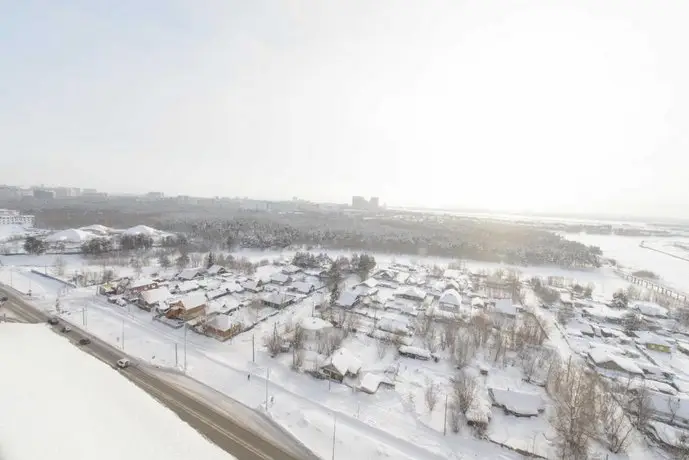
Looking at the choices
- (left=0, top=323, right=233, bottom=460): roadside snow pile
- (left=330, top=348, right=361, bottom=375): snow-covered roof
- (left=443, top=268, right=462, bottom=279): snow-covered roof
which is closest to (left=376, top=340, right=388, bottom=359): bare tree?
(left=330, top=348, right=361, bottom=375): snow-covered roof

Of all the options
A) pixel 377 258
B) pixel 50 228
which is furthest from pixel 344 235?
pixel 50 228

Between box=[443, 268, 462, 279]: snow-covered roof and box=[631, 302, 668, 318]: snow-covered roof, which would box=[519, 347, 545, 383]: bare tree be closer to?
box=[631, 302, 668, 318]: snow-covered roof

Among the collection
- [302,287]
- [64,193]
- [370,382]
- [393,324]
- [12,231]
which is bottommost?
[370,382]

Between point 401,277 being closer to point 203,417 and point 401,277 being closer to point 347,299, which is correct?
point 347,299

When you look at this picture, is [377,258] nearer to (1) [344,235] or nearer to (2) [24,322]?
(1) [344,235]

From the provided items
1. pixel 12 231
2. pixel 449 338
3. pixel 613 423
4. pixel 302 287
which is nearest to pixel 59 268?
pixel 302 287

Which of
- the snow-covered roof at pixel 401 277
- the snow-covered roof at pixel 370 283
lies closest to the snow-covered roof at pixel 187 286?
the snow-covered roof at pixel 370 283
